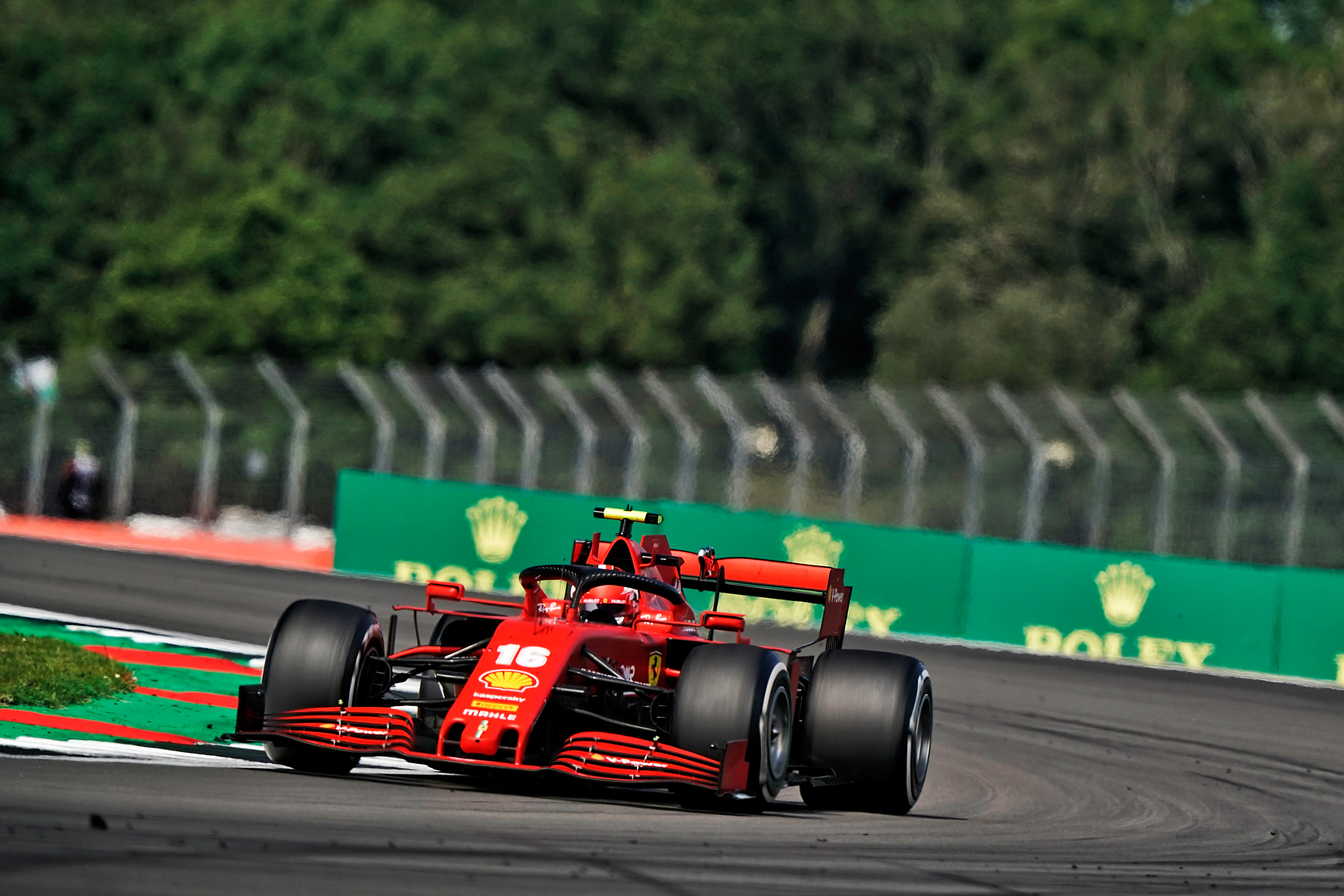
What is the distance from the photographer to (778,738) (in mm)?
9727

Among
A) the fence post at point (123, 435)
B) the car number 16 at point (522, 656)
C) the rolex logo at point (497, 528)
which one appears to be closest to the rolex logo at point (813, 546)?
the rolex logo at point (497, 528)

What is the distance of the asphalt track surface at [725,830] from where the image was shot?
7012 millimetres

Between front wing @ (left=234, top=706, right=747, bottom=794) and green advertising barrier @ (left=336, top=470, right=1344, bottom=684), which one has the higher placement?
green advertising barrier @ (left=336, top=470, right=1344, bottom=684)

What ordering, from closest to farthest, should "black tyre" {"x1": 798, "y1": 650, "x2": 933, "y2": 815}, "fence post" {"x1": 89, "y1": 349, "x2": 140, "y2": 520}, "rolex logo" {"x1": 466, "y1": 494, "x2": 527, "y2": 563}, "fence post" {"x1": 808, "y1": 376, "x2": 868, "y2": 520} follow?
1. "black tyre" {"x1": 798, "y1": 650, "x2": 933, "y2": 815}
2. "rolex logo" {"x1": 466, "y1": 494, "x2": 527, "y2": 563}
3. "fence post" {"x1": 808, "y1": 376, "x2": 868, "y2": 520}
4. "fence post" {"x1": 89, "y1": 349, "x2": 140, "y2": 520}

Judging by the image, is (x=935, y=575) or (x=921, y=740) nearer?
(x=921, y=740)

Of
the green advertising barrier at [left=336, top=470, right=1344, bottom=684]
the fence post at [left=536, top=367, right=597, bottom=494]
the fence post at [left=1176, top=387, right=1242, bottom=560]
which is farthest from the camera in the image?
the fence post at [left=536, top=367, right=597, bottom=494]

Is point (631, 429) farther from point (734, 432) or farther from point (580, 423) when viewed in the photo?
point (734, 432)

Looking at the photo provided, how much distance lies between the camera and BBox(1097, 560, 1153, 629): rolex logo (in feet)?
70.4

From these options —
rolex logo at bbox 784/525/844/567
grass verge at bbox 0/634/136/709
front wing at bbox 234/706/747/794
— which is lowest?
grass verge at bbox 0/634/136/709

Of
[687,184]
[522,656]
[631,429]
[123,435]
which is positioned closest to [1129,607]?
[631,429]

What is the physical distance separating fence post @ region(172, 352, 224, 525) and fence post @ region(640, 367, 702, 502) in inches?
230

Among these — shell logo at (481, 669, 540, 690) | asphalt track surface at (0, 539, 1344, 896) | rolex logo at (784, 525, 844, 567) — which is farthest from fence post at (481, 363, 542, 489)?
shell logo at (481, 669, 540, 690)

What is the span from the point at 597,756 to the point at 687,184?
4864 centimetres

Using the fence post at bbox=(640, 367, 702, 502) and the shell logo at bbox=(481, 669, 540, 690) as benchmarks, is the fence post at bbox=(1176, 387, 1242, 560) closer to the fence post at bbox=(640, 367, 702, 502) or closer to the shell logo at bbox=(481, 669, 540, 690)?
the fence post at bbox=(640, 367, 702, 502)
